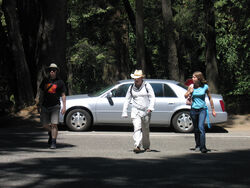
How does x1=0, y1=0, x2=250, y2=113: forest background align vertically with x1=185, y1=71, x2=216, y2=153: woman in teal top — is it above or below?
above

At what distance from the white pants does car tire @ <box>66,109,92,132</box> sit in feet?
13.9

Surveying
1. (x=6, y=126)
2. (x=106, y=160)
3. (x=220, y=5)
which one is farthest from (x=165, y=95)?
(x=220, y=5)

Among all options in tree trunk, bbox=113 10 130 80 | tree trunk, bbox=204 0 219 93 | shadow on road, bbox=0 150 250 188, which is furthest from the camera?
tree trunk, bbox=113 10 130 80

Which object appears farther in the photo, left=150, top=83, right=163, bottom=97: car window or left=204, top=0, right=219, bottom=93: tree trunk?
left=204, top=0, right=219, bottom=93: tree trunk

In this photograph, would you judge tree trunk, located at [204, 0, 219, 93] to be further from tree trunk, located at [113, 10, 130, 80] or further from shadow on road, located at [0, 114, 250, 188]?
shadow on road, located at [0, 114, 250, 188]

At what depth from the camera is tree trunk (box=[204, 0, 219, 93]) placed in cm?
2284

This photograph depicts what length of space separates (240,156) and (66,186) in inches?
191

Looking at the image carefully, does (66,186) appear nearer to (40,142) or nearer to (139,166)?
(139,166)

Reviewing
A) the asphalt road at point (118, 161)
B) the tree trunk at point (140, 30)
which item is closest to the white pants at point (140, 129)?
the asphalt road at point (118, 161)

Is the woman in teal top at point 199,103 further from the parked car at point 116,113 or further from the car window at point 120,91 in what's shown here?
the car window at point 120,91

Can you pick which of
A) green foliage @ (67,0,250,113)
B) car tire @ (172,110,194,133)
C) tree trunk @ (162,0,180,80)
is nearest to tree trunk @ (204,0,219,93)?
green foliage @ (67,0,250,113)

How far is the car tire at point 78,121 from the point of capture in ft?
49.7

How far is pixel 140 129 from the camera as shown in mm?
10781

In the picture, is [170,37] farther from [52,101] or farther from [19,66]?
[52,101]
